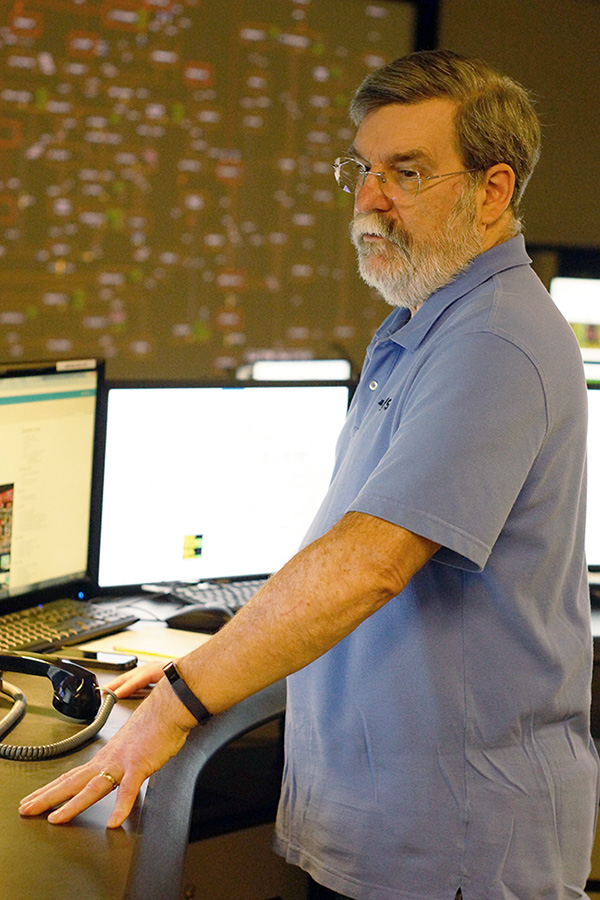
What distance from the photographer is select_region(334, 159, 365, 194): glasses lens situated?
130 cm

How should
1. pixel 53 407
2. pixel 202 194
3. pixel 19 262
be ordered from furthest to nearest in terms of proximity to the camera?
pixel 202 194 → pixel 19 262 → pixel 53 407

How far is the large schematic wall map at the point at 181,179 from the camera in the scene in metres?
3.60

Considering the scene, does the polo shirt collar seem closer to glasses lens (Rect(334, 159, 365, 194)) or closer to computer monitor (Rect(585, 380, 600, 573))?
glasses lens (Rect(334, 159, 365, 194))

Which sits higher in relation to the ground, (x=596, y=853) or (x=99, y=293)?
(x=99, y=293)

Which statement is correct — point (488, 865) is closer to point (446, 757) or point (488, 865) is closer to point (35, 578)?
point (446, 757)

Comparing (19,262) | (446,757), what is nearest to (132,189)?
(19,262)

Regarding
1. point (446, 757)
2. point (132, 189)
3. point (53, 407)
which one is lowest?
point (446, 757)

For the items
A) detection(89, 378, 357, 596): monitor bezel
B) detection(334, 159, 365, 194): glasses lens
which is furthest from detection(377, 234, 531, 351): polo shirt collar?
detection(89, 378, 357, 596): monitor bezel

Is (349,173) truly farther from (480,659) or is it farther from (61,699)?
(61,699)

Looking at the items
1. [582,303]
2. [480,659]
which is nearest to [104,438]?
[480,659]

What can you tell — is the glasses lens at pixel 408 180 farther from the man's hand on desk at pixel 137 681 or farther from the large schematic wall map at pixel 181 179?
the large schematic wall map at pixel 181 179

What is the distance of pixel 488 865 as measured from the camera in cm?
106

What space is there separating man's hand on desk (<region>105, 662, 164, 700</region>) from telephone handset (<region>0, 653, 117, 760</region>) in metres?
0.04

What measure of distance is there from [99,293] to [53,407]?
2.21 metres
